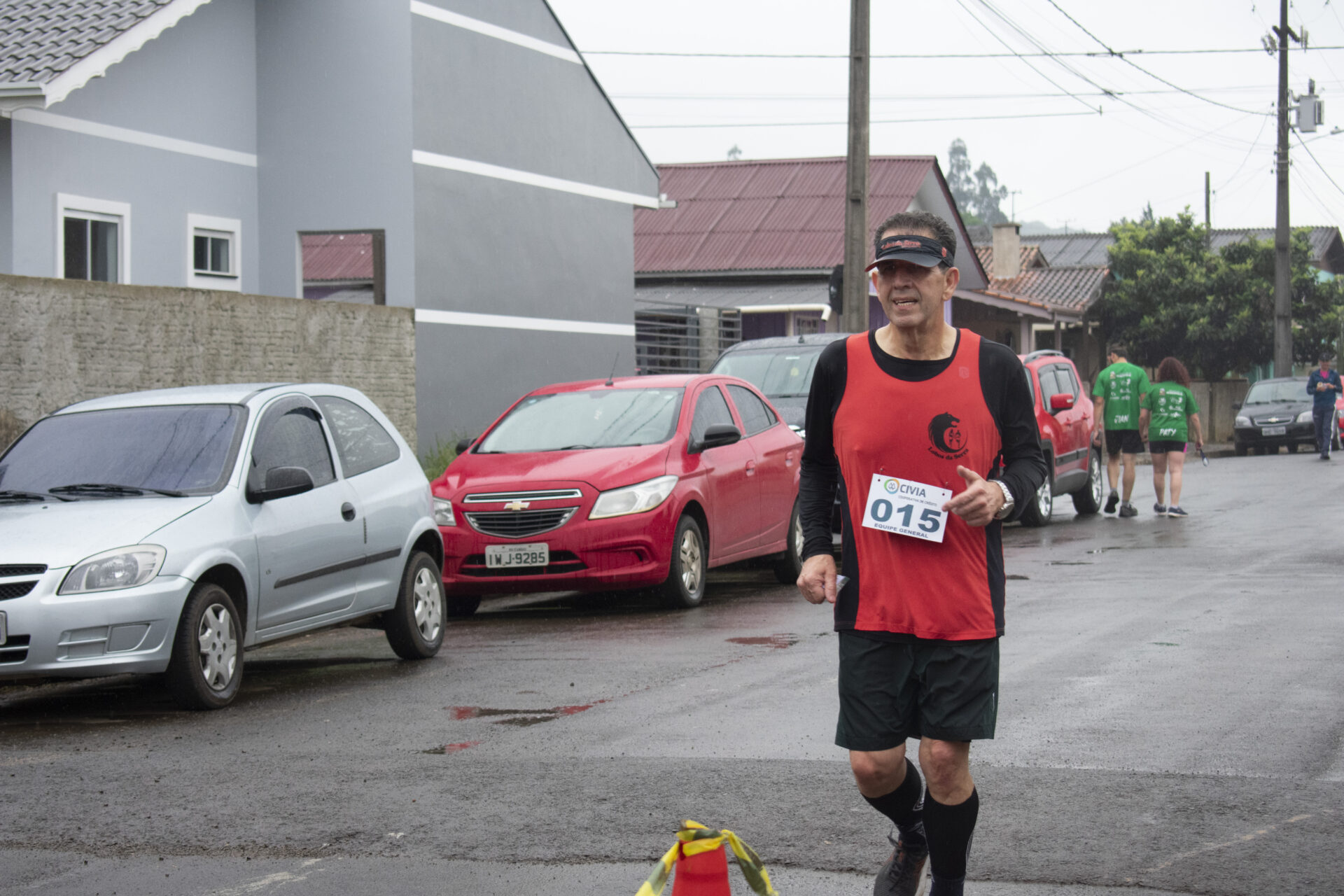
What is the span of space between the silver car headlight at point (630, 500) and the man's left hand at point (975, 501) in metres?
7.20

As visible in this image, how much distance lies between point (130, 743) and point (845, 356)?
14.1 feet

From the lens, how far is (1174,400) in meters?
18.1

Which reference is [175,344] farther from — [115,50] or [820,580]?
[820,580]

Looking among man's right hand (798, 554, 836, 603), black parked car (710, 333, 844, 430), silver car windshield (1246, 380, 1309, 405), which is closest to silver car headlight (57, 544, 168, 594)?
man's right hand (798, 554, 836, 603)

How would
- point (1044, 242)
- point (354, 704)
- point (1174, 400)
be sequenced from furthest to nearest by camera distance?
point (1044, 242) < point (1174, 400) < point (354, 704)

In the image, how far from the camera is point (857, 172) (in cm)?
1936

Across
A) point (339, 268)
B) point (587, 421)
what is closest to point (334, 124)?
point (587, 421)

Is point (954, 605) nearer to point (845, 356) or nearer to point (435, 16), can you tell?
point (845, 356)

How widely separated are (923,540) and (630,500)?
715 centimetres

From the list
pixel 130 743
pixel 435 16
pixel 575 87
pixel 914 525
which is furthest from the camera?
pixel 575 87

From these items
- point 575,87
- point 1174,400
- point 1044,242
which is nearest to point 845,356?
point 1174,400

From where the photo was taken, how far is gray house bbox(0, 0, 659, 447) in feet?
53.7

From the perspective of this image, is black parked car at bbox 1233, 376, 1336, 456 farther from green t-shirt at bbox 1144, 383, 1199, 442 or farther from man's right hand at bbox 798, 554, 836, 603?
man's right hand at bbox 798, 554, 836, 603

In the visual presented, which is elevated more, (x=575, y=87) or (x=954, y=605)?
(x=575, y=87)
